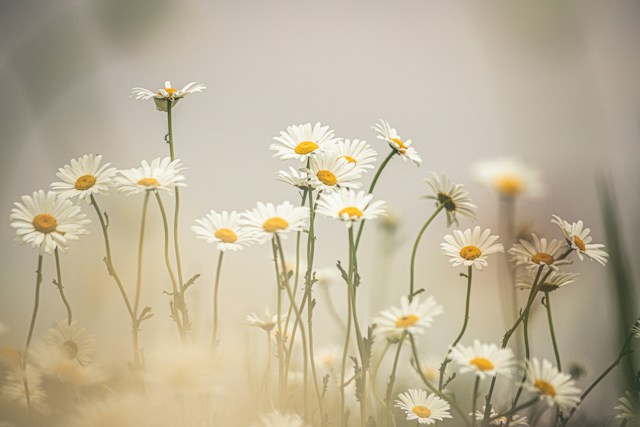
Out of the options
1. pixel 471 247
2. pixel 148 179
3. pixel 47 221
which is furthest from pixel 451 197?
pixel 47 221

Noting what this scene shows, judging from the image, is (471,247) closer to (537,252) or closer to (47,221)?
(537,252)

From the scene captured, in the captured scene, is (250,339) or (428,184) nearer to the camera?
(428,184)

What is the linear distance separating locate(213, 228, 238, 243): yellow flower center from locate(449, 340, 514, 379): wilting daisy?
246 mm

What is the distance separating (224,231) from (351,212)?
141mm

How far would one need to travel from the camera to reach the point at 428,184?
57cm

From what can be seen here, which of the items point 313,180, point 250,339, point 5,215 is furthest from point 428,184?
point 5,215

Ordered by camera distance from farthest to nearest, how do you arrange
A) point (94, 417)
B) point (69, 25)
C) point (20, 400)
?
point (69, 25) → point (20, 400) → point (94, 417)

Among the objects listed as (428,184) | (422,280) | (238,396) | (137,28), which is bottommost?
(238,396)

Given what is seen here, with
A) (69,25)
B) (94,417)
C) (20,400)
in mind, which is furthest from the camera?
(69,25)

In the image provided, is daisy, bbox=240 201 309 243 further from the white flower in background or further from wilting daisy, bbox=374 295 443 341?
wilting daisy, bbox=374 295 443 341

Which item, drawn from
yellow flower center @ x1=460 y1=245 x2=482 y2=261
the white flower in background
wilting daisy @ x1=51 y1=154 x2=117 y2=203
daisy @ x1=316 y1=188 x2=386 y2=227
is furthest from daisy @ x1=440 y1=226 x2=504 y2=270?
wilting daisy @ x1=51 y1=154 x2=117 y2=203

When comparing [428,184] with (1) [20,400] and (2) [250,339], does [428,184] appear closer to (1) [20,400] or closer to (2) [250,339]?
(2) [250,339]

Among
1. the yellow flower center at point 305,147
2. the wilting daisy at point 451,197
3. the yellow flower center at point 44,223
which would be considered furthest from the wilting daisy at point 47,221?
the wilting daisy at point 451,197

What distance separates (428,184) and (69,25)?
20.5 inches
